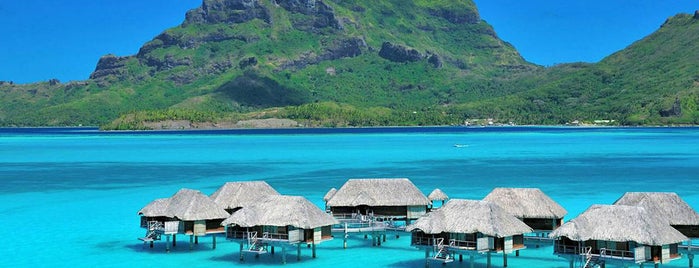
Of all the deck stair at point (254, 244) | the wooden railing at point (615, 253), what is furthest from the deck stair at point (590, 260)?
the deck stair at point (254, 244)

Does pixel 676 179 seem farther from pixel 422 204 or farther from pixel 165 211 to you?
pixel 165 211

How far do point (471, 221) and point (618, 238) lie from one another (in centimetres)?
611

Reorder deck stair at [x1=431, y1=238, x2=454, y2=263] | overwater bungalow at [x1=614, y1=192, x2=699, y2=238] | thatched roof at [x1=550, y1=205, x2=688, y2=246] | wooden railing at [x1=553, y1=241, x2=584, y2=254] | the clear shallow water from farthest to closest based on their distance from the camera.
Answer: the clear shallow water → overwater bungalow at [x1=614, y1=192, x2=699, y2=238] → deck stair at [x1=431, y1=238, x2=454, y2=263] → wooden railing at [x1=553, y1=241, x2=584, y2=254] → thatched roof at [x1=550, y1=205, x2=688, y2=246]

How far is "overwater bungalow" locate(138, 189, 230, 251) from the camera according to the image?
4319 centimetres

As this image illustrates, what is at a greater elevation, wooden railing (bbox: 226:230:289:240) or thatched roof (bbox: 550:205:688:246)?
thatched roof (bbox: 550:205:688:246)

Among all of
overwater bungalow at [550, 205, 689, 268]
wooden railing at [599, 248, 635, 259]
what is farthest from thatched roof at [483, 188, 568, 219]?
wooden railing at [599, 248, 635, 259]

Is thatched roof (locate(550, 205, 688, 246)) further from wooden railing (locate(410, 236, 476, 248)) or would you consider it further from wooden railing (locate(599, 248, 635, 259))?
wooden railing (locate(410, 236, 476, 248))

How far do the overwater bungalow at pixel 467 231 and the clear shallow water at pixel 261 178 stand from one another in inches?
71.1

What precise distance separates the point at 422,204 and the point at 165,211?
1352 cm

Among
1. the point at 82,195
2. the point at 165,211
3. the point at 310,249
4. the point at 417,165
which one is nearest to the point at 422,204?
the point at 310,249

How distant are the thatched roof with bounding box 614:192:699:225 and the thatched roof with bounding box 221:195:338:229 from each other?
13.9 metres

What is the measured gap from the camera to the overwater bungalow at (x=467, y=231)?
37.4 metres

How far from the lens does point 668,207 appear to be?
39750 mm

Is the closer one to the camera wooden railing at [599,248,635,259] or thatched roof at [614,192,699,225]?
wooden railing at [599,248,635,259]
